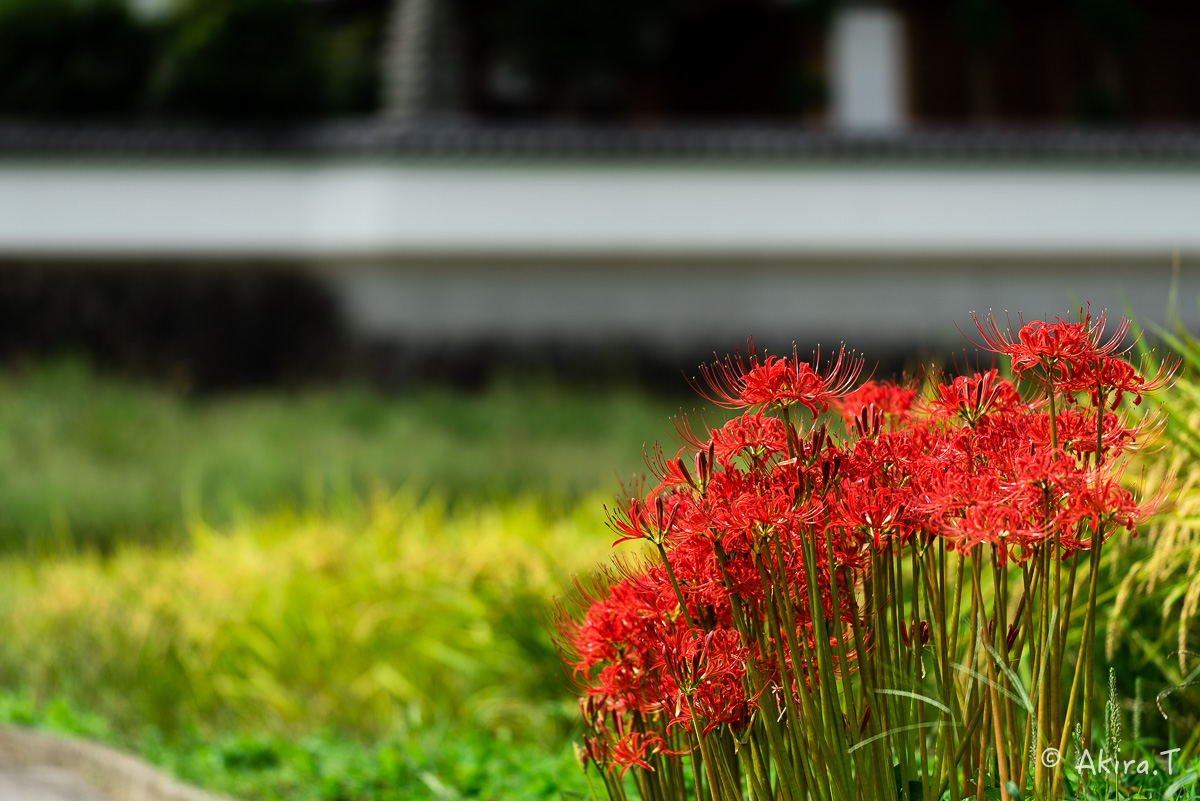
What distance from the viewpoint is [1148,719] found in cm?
288

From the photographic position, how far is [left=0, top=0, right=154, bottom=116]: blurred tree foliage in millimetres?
12430

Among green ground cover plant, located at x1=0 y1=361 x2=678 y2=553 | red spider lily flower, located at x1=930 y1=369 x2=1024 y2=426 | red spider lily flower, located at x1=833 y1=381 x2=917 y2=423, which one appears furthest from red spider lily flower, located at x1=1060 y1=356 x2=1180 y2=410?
green ground cover plant, located at x1=0 y1=361 x2=678 y2=553

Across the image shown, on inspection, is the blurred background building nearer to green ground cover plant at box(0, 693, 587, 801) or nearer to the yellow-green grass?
the yellow-green grass

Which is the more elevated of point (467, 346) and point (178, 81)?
point (178, 81)

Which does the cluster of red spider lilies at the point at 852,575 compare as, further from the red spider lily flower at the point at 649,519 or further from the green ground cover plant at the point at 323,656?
the green ground cover plant at the point at 323,656

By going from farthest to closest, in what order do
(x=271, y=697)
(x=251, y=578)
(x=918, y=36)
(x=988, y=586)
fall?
1. (x=918, y=36)
2. (x=251, y=578)
3. (x=271, y=697)
4. (x=988, y=586)

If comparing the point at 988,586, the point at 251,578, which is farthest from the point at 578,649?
the point at 251,578

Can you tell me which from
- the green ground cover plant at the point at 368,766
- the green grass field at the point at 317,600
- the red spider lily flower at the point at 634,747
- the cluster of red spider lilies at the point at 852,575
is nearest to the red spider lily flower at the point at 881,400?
the cluster of red spider lilies at the point at 852,575

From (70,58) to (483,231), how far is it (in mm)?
5250

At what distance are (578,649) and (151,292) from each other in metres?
11.5

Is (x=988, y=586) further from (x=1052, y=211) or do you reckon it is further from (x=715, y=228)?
(x=1052, y=211)

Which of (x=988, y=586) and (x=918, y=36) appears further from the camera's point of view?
(x=918, y=36)

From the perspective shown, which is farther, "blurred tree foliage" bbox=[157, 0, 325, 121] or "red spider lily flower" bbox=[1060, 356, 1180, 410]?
"blurred tree foliage" bbox=[157, 0, 325, 121]

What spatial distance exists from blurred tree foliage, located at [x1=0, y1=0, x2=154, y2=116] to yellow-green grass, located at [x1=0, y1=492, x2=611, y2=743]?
807 cm
